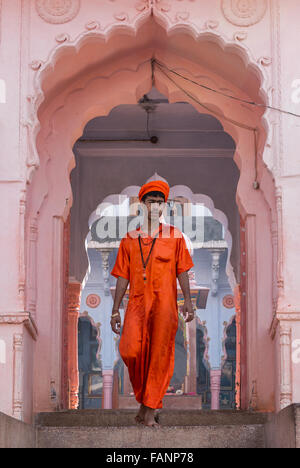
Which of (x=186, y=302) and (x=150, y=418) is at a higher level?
(x=186, y=302)

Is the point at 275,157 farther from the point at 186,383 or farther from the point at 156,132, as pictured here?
the point at 186,383

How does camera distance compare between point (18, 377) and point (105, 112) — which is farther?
point (105, 112)

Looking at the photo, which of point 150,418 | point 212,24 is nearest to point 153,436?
point 150,418

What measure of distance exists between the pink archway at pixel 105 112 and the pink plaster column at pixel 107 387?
31.1 ft

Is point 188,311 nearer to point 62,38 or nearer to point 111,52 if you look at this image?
point 62,38

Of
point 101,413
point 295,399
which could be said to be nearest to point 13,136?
point 101,413

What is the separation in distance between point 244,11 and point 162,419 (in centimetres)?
330

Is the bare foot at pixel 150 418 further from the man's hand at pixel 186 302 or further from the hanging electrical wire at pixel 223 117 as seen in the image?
the hanging electrical wire at pixel 223 117

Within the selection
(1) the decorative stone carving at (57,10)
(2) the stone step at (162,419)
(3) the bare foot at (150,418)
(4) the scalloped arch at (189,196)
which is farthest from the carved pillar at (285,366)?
(4) the scalloped arch at (189,196)

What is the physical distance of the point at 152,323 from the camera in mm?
5926

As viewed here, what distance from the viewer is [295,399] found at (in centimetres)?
621

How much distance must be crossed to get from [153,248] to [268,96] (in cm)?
159

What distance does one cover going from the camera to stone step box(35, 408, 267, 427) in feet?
22.5

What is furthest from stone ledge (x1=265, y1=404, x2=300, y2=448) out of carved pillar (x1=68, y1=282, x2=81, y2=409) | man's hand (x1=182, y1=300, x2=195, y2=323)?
carved pillar (x1=68, y1=282, x2=81, y2=409)
